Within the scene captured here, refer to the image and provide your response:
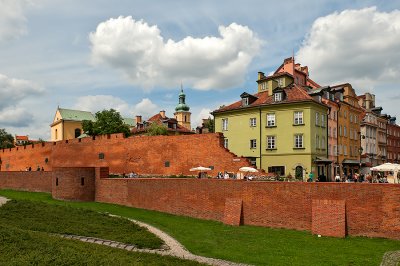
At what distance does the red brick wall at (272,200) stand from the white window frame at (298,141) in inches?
612

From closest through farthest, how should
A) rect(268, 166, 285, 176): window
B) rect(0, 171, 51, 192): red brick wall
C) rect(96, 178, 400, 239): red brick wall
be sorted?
1. rect(96, 178, 400, 239): red brick wall
2. rect(0, 171, 51, 192): red brick wall
3. rect(268, 166, 285, 176): window

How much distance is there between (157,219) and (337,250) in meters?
11.5

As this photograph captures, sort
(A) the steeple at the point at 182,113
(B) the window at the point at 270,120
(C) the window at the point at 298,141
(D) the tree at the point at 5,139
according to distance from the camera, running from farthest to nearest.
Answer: (A) the steeple at the point at 182,113, (D) the tree at the point at 5,139, (B) the window at the point at 270,120, (C) the window at the point at 298,141

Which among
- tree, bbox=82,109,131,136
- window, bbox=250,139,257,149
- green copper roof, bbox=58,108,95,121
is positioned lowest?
window, bbox=250,139,257,149

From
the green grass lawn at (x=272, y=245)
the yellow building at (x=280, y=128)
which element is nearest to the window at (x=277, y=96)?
the yellow building at (x=280, y=128)

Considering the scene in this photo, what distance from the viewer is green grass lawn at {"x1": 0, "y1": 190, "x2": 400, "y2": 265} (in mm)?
16297

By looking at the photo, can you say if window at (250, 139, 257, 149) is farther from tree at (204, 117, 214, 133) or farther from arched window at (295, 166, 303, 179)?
tree at (204, 117, 214, 133)

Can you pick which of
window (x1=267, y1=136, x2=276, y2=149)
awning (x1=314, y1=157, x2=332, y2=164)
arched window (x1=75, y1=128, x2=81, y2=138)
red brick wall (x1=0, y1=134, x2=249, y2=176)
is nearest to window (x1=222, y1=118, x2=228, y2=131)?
window (x1=267, y1=136, x2=276, y2=149)

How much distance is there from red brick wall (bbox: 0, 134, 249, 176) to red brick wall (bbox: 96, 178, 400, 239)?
220 inches

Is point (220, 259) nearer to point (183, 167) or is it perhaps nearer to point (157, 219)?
point (157, 219)

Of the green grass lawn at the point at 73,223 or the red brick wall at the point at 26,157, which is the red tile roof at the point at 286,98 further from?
the green grass lawn at the point at 73,223

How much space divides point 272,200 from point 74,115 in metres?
71.4

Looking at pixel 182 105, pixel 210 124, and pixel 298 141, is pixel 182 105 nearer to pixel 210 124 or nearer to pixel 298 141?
pixel 210 124

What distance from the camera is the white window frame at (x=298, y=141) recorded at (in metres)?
38.4
